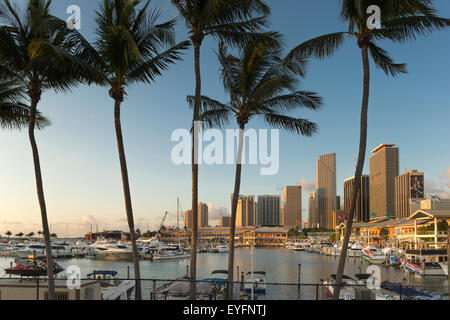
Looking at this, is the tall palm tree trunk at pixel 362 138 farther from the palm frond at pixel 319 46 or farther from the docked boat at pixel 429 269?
the docked boat at pixel 429 269

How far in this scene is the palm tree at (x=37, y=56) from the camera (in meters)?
17.1

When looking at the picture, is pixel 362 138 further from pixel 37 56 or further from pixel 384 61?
pixel 37 56

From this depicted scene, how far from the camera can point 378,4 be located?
15.6m

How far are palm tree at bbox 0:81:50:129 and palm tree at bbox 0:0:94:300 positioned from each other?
1878 mm

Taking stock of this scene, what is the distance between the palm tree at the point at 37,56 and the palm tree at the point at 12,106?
1878 millimetres

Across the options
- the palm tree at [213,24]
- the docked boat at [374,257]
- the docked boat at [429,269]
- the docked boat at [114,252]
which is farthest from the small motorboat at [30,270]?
the docked boat at [374,257]

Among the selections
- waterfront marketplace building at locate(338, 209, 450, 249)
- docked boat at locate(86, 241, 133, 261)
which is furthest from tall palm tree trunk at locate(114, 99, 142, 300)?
docked boat at locate(86, 241, 133, 261)

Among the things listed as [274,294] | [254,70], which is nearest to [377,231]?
[274,294]

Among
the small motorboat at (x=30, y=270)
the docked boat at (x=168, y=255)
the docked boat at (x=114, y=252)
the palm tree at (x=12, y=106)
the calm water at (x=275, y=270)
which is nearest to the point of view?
the palm tree at (x=12, y=106)

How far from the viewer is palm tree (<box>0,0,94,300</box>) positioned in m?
17.1

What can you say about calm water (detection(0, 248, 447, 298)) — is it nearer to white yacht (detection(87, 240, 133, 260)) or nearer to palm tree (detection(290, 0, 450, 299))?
white yacht (detection(87, 240, 133, 260))
